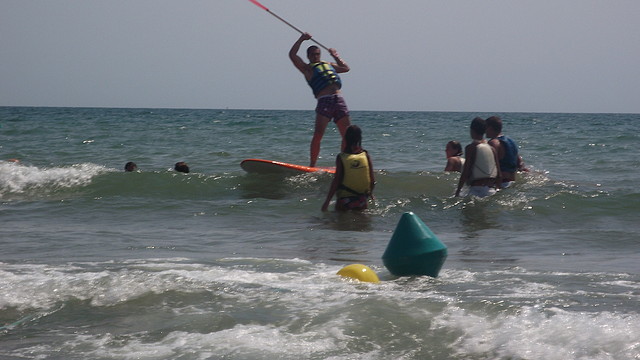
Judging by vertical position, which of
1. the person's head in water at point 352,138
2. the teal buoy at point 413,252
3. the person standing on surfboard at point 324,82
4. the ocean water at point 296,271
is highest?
the person standing on surfboard at point 324,82

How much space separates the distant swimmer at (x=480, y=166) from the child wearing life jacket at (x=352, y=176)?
1276 mm

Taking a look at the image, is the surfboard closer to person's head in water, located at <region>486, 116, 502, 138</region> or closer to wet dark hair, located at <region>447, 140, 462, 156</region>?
wet dark hair, located at <region>447, 140, 462, 156</region>

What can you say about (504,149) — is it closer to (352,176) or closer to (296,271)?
(352,176)

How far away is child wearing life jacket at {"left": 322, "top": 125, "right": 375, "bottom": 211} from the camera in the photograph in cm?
902

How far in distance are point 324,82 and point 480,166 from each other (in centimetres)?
261

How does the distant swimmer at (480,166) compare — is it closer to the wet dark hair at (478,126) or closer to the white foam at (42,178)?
the wet dark hair at (478,126)

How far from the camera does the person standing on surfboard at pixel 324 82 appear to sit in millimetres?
10992

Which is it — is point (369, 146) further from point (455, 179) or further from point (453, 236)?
point (453, 236)

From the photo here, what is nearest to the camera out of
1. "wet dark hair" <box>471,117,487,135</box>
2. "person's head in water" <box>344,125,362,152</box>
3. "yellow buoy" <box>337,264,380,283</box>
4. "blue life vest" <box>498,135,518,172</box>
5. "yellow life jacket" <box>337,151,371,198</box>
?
"yellow buoy" <box>337,264,380,283</box>

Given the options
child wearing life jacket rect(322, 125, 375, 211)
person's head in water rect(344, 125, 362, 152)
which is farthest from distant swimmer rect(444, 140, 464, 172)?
person's head in water rect(344, 125, 362, 152)

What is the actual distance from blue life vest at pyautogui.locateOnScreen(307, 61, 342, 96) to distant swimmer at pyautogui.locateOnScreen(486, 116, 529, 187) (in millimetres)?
2242

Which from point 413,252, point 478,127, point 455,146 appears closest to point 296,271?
point 413,252

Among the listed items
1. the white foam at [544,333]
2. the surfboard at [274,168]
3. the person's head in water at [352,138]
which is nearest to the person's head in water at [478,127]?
the person's head in water at [352,138]

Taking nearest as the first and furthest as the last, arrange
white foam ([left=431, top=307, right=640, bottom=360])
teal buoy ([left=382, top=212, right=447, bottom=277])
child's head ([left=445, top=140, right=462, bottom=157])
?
white foam ([left=431, top=307, right=640, bottom=360]), teal buoy ([left=382, top=212, right=447, bottom=277]), child's head ([left=445, top=140, right=462, bottom=157])
